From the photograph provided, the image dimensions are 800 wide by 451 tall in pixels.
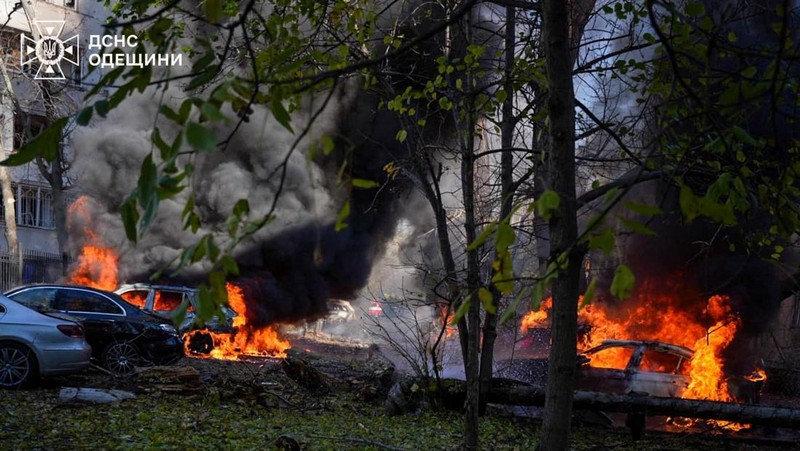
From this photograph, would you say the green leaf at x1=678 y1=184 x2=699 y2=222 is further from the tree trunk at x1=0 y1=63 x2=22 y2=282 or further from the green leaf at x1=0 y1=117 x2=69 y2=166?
the tree trunk at x1=0 y1=63 x2=22 y2=282

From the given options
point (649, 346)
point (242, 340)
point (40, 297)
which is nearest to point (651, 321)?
point (649, 346)

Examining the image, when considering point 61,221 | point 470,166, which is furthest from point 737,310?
point 61,221

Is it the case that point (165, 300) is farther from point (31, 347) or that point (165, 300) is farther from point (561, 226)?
point (561, 226)

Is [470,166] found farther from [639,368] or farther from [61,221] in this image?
[61,221]

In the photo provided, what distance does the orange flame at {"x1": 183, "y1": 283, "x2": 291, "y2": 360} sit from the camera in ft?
60.1

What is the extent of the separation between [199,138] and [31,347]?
9610mm

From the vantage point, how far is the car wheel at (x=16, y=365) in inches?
404

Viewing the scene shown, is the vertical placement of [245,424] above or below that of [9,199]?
below

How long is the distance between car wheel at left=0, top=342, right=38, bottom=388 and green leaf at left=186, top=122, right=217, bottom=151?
964 centimetres

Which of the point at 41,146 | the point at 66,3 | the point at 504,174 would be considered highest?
the point at 66,3

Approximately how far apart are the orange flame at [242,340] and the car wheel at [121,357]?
4621mm

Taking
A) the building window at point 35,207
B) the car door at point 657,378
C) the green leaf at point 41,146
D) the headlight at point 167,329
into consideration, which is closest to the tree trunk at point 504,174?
the car door at point 657,378

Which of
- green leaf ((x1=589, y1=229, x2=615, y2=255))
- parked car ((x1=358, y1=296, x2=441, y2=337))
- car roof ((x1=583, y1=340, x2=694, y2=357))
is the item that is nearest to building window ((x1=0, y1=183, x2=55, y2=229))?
parked car ((x1=358, y1=296, x2=441, y2=337))

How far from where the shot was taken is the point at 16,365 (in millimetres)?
10312
